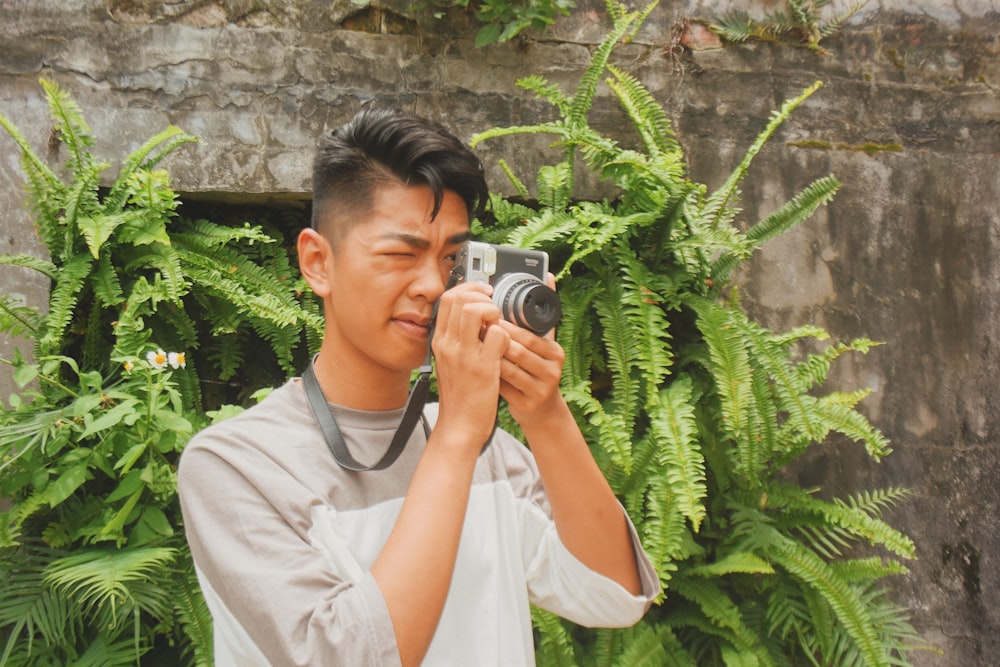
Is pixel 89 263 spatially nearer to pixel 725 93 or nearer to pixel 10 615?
pixel 10 615

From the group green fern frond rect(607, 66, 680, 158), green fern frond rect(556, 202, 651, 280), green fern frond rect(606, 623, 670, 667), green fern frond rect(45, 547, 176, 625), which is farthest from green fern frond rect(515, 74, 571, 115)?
green fern frond rect(45, 547, 176, 625)

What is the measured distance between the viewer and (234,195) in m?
2.77

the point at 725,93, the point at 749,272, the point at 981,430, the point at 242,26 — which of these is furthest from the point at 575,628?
the point at 242,26

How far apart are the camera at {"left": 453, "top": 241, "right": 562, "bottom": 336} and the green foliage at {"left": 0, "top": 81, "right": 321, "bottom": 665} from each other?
138 centimetres

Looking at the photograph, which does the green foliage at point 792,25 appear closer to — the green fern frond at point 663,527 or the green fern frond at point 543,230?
the green fern frond at point 543,230

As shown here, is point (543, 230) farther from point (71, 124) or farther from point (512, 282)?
point (71, 124)

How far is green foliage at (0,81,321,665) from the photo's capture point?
82.2 inches

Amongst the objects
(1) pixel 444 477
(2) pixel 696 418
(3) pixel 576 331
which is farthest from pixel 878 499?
(1) pixel 444 477

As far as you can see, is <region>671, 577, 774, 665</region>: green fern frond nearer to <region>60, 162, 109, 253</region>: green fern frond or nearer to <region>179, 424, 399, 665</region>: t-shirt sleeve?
<region>179, 424, 399, 665</region>: t-shirt sleeve

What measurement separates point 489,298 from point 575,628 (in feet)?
5.67

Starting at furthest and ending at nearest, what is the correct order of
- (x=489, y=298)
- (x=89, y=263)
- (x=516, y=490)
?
(x=89, y=263), (x=516, y=490), (x=489, y=298)

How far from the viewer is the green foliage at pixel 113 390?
2.09 metres

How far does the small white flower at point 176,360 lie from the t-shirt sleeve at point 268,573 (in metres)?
1.34

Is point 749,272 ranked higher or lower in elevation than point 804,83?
lower
